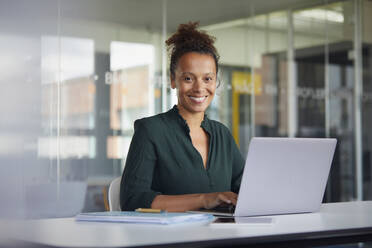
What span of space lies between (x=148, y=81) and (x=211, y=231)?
416 centimetres

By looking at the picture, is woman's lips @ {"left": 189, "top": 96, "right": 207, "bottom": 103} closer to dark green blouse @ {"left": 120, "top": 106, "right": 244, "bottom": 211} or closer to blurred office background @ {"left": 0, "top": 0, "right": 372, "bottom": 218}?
dark green blouse @ {"left": 120, "top": 106, "right": 244, "bottom": 211}

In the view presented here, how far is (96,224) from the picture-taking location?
1.96 m

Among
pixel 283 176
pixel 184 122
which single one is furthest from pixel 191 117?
pixel 283 176

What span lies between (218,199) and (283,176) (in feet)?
0.85

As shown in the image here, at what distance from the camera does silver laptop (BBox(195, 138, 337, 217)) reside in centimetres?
209

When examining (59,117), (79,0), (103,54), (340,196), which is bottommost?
(340,196)

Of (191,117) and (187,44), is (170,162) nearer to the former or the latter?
(191,117)

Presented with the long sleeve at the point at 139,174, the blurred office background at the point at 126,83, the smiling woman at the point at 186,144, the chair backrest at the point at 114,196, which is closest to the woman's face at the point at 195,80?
the smiling woman at the point at 186,144

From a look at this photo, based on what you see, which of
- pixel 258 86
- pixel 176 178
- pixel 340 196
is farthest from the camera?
pixel 340 196

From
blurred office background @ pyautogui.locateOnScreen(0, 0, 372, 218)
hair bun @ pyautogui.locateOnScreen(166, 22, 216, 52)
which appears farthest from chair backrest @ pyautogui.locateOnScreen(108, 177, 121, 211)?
blurred office background @ pyautogui.locateOnScreen(0, 0, 372, 218)

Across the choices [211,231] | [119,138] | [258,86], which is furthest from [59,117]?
[211,231]

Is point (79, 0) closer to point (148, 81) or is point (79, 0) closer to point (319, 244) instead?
point (148, 81)

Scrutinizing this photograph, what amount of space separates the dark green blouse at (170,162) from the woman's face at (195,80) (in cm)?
9

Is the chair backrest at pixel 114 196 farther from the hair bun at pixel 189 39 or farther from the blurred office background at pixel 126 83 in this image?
the blurred office background at pixel 126 83
